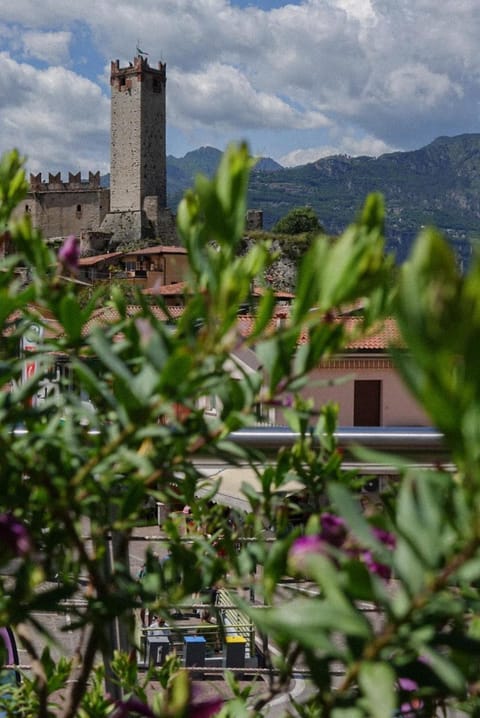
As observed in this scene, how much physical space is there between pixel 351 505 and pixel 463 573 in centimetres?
7

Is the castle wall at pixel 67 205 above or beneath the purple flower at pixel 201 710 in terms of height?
above

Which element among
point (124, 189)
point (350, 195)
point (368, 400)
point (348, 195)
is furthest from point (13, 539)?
point (348, 195)

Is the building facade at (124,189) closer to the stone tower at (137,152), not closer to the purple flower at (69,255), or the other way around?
the stone tower at (137,152)

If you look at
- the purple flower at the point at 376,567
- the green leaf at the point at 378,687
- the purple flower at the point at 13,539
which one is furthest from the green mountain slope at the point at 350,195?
the green leaf at the point at 378,687

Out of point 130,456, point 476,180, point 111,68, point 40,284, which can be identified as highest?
point 476,180

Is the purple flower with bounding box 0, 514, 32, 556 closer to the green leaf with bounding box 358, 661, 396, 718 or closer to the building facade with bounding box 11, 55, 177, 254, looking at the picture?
the green leaf with bounding box 358, 661, 396, 718

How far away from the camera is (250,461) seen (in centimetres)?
81

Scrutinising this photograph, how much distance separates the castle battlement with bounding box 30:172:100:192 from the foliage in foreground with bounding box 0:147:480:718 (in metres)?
50.3

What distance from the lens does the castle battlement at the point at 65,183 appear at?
50000 millimetres

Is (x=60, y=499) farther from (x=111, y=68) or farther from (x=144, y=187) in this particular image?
(x=111, y=68)

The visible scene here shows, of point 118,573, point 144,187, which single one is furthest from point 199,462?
point 144,187

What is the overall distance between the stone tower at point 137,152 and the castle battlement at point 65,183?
4.18 ft

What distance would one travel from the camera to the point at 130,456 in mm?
690

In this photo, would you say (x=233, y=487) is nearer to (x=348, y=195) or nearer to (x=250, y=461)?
(x=250, y=461)
